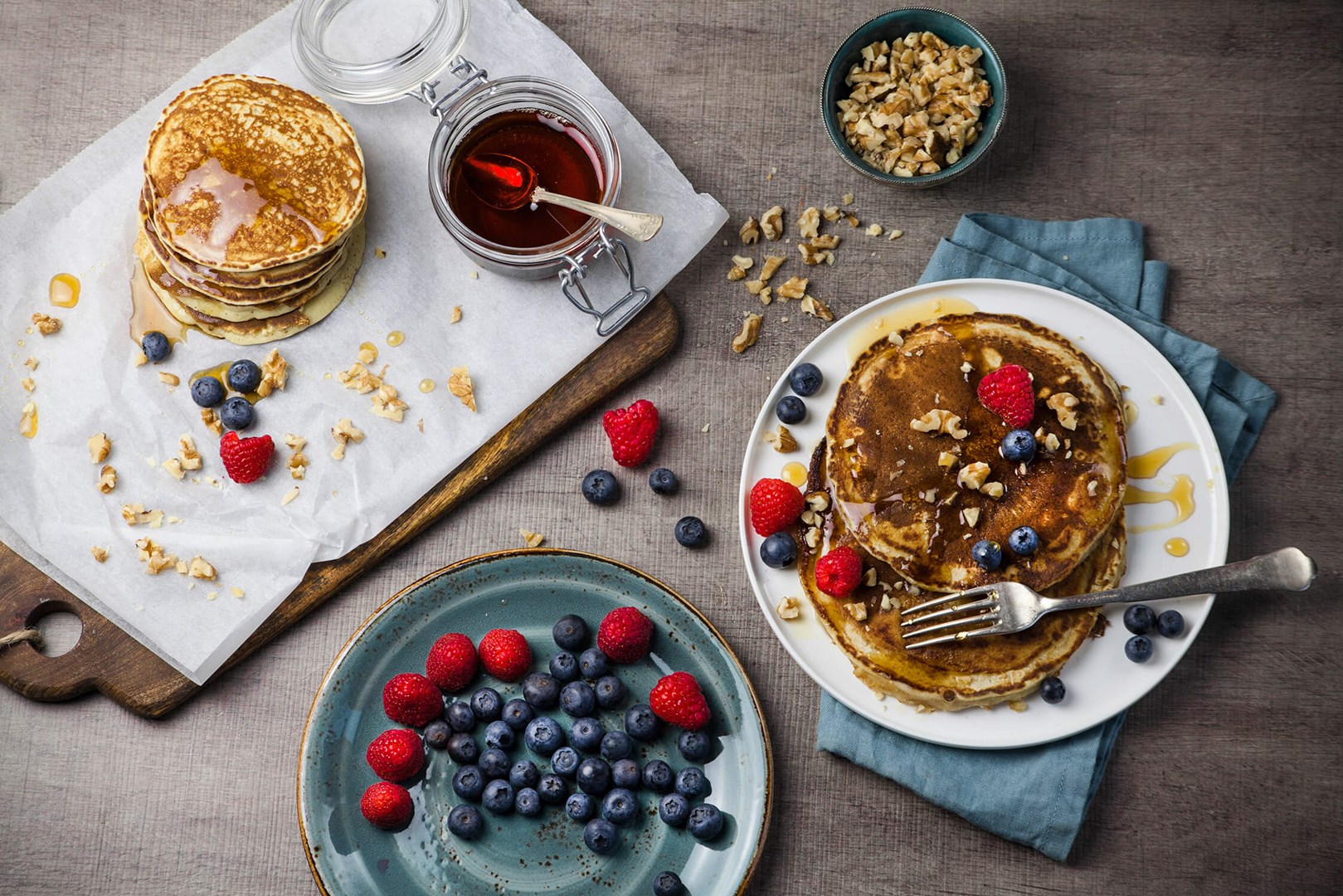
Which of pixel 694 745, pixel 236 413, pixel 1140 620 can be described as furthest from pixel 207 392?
pixel 1140 620

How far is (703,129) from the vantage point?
2227 millimetres

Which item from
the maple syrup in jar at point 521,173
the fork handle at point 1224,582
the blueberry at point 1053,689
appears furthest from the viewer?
the maple syrup in jar at point 521,173

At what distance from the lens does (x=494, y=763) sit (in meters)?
2.02

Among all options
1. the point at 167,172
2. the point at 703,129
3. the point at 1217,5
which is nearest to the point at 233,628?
the point at 167,172

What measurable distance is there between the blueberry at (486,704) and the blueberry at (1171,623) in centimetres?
143

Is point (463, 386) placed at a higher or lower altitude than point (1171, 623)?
higher

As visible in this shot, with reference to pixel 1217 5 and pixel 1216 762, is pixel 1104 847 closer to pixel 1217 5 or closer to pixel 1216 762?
pixel 1216 762

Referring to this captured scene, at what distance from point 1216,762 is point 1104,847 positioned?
317 millimetres

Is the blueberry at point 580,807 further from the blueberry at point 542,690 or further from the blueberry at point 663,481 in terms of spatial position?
the blueberry at point 663,481

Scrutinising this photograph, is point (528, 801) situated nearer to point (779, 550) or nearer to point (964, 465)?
point (779, 550)

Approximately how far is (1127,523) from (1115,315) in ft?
1.55

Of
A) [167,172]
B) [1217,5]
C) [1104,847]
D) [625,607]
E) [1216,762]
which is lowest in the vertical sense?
[1104,847]

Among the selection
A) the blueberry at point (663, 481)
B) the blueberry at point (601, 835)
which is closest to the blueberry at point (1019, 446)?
the blueberry at point (663, 481)

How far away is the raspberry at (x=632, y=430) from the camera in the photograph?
6.82 feet
